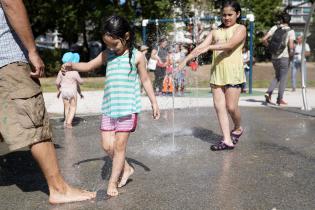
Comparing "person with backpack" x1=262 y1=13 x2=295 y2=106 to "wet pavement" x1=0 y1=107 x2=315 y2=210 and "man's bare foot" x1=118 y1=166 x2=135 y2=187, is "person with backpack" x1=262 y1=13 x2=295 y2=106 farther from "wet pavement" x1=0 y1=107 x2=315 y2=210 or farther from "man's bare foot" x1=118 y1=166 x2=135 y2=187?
"man's bare foot" x1=118 y1=166 x2=135 y2=187

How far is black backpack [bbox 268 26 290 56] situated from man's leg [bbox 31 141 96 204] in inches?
274

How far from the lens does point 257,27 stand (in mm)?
32219

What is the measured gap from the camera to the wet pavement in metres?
3.96

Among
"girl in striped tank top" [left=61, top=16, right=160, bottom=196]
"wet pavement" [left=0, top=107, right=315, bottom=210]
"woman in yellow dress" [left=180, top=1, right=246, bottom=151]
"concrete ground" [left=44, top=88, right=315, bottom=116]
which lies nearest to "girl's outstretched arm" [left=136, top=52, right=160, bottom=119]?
"girl in striped tank top" [left=61, top=16, right=160, bottom=196]

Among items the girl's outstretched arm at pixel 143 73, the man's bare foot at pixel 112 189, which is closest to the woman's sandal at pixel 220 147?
the girl's outstretched arm at pixel 143 73

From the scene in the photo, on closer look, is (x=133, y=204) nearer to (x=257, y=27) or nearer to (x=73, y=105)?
(x=73, y=105)

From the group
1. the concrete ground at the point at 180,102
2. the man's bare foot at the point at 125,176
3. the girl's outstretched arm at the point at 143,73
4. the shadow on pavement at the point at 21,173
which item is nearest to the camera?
the girl's outstretched arm at the point at 143,73

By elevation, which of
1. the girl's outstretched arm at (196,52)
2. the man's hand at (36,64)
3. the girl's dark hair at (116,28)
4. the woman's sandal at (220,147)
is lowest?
the woman's sandal at (220,147)

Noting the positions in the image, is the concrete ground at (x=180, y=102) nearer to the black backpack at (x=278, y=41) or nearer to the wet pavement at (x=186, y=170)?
the black backpack at (x=278, y=41)

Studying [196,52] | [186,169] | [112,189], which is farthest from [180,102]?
[112,189]

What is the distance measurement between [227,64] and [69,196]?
2.77m

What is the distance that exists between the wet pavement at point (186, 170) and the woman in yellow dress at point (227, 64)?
497 millimetres

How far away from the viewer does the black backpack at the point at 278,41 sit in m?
9.93

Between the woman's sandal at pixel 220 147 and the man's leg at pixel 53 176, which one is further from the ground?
the man's leg at pixel 53 176
